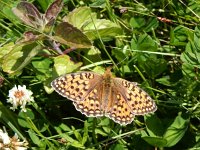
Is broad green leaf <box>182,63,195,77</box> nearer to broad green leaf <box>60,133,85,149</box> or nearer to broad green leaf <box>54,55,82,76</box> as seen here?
broad green leaf <box>54,55,82,76</box>

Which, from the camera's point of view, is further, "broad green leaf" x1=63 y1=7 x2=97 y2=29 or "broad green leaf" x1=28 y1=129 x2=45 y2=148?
"broad green leaf" x1=63 y1=7 x2=97 y2=29

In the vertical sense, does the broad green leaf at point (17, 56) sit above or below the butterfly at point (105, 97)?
above

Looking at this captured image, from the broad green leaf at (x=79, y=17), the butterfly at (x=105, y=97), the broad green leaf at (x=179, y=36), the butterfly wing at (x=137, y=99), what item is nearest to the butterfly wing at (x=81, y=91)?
the butterfly at (x=105, y=97)

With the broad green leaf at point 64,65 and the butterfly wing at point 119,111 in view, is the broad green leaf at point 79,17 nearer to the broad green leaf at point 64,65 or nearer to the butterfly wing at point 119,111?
the broad green leaf at point 64,65

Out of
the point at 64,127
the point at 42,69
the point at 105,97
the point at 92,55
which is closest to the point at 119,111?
the point at 105,97

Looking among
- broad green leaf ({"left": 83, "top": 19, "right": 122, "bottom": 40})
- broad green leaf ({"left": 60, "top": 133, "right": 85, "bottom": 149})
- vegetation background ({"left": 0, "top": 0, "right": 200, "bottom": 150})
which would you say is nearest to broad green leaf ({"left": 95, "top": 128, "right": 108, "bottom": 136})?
vegetation background ({"left": 0, "top": 0, "right": 200, "bottom": 150})

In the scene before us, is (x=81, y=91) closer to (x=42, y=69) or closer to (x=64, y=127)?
(x=64, y=127)
